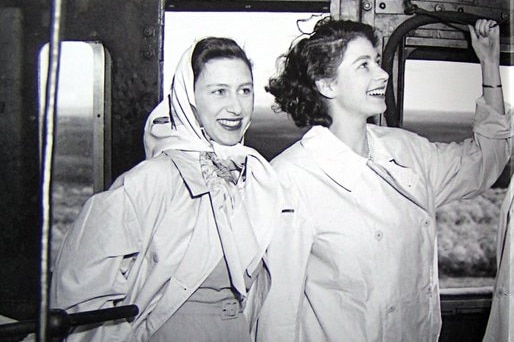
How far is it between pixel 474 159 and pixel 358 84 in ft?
1.42

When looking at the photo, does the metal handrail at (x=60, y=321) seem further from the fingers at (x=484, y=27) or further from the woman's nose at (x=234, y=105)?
the fingers at (x=484, y=27)

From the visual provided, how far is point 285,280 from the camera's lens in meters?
1.75

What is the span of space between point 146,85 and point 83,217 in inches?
16.2

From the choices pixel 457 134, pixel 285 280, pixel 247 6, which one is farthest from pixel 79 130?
pixel 457 134

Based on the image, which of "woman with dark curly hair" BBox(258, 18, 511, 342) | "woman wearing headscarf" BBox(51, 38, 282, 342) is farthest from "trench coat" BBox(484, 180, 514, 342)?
"woman wearing headscarf" BBox(51, 38, 282, 342)

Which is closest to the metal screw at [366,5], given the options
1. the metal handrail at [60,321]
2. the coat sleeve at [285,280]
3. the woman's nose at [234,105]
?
the woman's nose at [234,105]

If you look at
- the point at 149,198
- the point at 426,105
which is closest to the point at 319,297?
the point at 149,198

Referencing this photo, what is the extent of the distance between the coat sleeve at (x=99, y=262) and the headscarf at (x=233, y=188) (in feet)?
0.67

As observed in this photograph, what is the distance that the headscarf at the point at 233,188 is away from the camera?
1.68 m

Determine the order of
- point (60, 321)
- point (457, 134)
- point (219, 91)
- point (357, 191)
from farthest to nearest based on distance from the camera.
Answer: point (457, 134), point (357, 191), point (219, 91), point (60, 321)

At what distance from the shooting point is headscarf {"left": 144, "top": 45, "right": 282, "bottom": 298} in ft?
5.51

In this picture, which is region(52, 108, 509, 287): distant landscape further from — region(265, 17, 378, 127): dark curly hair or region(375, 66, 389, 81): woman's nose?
region(375, 66, 389, 81): woman's nose

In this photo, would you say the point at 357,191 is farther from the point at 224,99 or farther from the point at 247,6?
the point at 247,6

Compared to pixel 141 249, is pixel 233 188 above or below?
above
